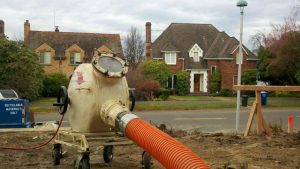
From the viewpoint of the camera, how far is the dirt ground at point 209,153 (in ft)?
29.9

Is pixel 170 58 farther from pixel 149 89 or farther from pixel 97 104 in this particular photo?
pixel 97 104

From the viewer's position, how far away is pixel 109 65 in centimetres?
842

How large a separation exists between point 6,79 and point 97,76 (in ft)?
87.9

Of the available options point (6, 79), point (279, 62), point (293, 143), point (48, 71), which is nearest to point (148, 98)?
point (6, 79)

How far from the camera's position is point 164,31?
5959cm

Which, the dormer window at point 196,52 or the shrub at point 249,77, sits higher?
the dormer window at point 196,52

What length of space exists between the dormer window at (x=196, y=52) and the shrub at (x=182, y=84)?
4.66 metres

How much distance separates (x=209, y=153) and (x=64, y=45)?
49.4 meters

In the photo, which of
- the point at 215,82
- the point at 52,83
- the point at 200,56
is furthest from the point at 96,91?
the point at 200,56

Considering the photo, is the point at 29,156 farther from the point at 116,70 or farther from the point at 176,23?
the point at 176,23

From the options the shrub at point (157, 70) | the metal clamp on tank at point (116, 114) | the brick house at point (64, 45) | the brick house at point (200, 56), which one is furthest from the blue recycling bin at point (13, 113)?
the brick house at point (200, 56)

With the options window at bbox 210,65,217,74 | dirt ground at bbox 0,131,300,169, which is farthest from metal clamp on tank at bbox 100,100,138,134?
window at bbox 210,65,217,74

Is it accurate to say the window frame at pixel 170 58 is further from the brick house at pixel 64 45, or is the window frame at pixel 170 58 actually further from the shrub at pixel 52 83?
the shrub at pixel 52 83

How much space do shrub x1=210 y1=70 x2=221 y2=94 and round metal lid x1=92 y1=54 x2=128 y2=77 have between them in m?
47.1
